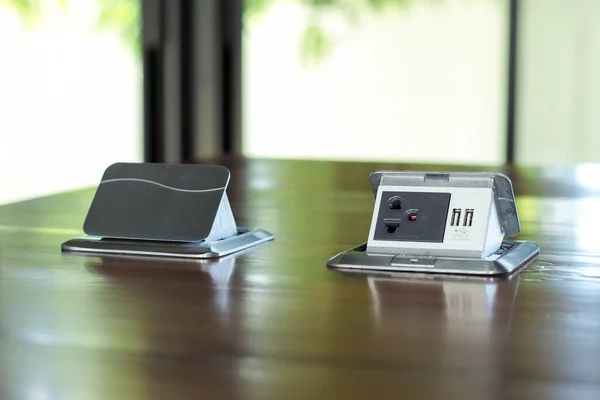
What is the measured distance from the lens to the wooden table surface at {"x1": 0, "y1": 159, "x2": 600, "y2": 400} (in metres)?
0.71

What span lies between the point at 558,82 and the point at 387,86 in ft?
3.17

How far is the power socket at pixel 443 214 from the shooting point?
3.80 ft

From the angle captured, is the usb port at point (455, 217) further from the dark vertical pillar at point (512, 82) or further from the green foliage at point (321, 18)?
the green foliage at point (321, 18)

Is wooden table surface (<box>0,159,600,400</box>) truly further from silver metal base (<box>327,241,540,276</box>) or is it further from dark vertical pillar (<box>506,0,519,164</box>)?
dark vertical pillar (<box>506,0,519,164</box>)

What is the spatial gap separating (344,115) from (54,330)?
513cm

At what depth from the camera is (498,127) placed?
5688 mm

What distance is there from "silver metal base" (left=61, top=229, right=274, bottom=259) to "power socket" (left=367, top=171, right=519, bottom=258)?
0.68 ft

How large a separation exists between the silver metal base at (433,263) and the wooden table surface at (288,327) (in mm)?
19

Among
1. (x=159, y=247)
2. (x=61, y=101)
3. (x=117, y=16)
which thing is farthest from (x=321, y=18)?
(x=159, y=247)

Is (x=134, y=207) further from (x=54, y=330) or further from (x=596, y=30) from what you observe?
(x=596, y=30)

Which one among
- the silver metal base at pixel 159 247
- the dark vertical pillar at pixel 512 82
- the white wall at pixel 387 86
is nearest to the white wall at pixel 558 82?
the dark vertical pillar at pixel 512 82

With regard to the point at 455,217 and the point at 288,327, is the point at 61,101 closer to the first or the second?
the point at 455,217

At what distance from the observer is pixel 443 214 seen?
1.18 metres

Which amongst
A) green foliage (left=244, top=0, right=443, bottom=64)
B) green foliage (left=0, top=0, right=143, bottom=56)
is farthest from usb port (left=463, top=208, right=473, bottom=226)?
green foliage (left=244, top=0, right=443, bottom=64)
